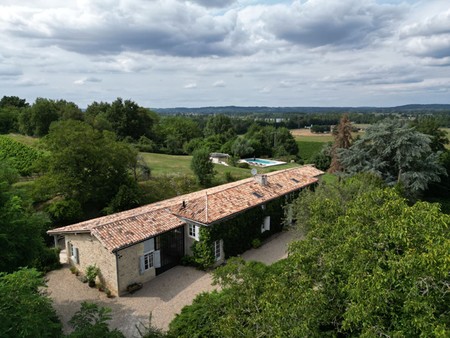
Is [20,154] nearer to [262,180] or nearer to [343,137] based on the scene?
[262,180]

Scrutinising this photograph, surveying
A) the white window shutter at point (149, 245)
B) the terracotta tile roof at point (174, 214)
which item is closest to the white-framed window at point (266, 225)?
the terracotta tile roof at point (174, 214)

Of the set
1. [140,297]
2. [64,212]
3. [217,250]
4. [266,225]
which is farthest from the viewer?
[64,212]

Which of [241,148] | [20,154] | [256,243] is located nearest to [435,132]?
[256,243]

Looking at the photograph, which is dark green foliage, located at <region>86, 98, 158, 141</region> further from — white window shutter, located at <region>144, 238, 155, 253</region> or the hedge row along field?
white window shutter, located at <region>144, 238, 155, 253</region>

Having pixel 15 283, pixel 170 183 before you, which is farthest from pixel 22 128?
pixel 15 283

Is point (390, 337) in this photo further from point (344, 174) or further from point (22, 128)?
point (22, 128)
